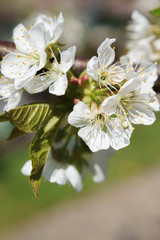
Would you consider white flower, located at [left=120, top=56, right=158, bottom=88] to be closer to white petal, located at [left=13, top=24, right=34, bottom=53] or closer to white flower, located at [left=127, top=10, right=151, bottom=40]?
white petal, located at [left=13, top=24, right=34, bottom=53]

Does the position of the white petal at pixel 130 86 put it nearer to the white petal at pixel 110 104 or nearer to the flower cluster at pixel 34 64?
the white petal at pixel 110 104

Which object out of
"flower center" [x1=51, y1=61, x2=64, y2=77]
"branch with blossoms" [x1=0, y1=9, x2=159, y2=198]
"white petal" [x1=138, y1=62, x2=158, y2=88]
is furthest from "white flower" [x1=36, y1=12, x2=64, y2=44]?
"white petal" [x1=138, y1=62, x2=158, y2=88]

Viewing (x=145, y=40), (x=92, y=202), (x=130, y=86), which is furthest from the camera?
(x=92, y=202)

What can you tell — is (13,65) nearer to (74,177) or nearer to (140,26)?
(74,177)

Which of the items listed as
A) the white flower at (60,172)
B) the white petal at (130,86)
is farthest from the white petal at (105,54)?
the white flower at (60,172)

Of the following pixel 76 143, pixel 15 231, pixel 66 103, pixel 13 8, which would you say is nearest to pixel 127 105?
pixel 66 103

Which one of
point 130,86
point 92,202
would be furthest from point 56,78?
point 92,202

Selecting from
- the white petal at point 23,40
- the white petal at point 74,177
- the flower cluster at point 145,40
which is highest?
the white petal at point 23,40
